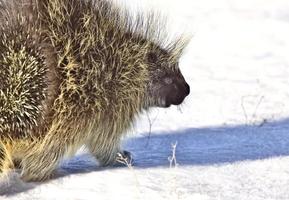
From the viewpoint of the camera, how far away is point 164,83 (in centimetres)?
391

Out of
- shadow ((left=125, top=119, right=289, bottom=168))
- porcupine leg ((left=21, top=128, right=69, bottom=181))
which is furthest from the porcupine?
shadow ((left=125, top=119, right=289, bottom=168))

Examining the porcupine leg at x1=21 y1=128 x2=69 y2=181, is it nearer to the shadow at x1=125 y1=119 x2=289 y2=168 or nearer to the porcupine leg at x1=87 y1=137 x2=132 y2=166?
the porcupine leg at x1=87 y1=137 x2=132 y2=166

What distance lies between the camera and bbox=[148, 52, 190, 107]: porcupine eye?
3898mm

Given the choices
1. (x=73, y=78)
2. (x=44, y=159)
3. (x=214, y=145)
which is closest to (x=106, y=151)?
(x=44, y=159)

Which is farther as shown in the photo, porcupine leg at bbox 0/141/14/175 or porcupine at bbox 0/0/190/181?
porcupine leg at bbox 0/141/14/175

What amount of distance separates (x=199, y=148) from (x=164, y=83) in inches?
24.4

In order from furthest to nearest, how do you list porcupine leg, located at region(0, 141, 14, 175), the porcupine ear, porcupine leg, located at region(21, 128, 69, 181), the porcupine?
the porcupine ear
porcupine leg, located at region(21, 128, 69, 181)
porcupine leg, located at region(0, 141, 14, 175)
the porcupine

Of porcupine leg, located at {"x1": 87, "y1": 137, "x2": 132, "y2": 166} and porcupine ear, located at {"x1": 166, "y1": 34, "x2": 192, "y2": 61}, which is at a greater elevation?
porcupine ear, located at {"x1": 166, "y1": 34, "x2": 192, "y2": 61}

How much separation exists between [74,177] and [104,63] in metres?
0.56

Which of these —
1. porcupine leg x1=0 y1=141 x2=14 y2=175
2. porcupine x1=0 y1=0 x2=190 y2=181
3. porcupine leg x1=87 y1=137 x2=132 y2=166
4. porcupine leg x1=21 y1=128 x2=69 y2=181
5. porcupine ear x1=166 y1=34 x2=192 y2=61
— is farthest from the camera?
porcupine ear x1=166 y1=34 x2=192 y2=61

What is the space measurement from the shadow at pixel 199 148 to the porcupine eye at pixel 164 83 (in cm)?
33

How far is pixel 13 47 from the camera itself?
319 centimetres

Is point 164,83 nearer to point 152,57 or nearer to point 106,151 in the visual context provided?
point 152,57

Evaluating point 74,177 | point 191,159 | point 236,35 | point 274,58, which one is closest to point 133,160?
point 191,159
